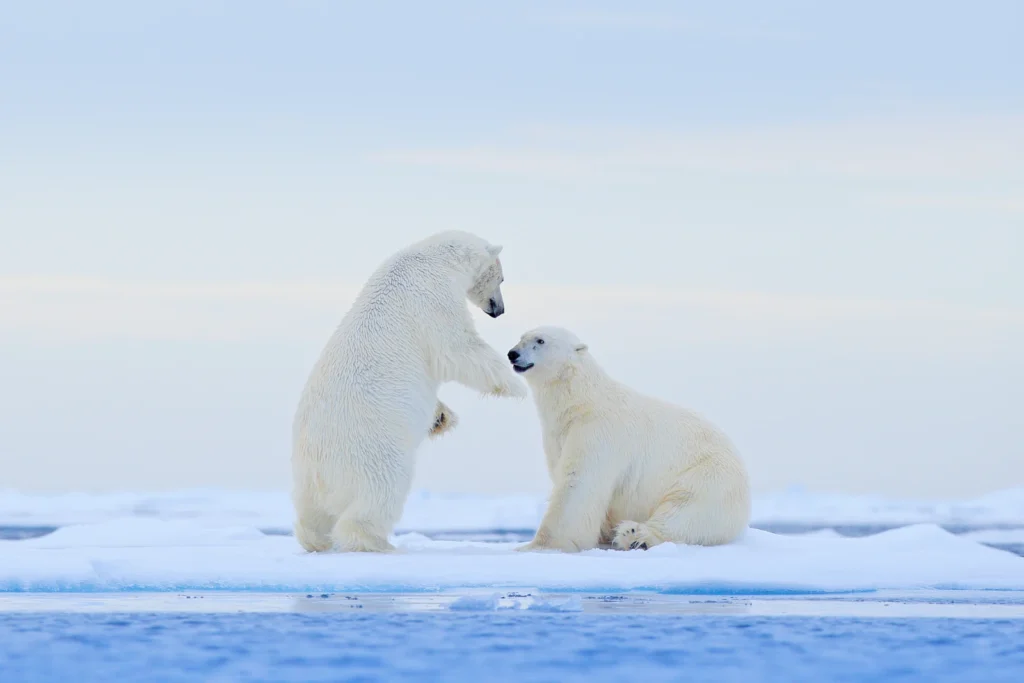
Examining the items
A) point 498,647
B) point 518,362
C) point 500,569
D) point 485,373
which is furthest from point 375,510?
point 498,647

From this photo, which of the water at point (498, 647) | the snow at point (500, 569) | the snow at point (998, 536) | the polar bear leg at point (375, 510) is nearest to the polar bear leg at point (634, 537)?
the snow at point (500, 569)

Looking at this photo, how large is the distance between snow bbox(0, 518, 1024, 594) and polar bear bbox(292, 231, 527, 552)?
0.33 metres

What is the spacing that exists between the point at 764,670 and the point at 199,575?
11.8 ft

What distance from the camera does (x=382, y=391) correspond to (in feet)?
25.7

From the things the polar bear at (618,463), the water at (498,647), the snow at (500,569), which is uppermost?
the polar bear at (618,463)

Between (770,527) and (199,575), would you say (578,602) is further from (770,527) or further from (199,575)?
(770,527)

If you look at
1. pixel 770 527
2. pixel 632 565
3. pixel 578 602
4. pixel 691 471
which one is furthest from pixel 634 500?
pixel 770 527

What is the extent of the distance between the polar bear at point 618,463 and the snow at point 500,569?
0.23m

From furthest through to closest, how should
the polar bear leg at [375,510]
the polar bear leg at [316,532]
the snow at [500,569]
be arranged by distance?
the polar bear leg at [316,532]
the polar bear leg at [375,510]
the snow at [500,569]

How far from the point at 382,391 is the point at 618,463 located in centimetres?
166

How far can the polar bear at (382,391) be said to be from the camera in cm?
774

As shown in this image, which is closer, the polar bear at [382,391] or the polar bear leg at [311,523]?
the polar bear at [382,391]

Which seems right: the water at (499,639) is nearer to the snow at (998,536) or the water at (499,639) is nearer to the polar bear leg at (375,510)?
the polar bear leg at (375,510)

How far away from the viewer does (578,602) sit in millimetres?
6688
